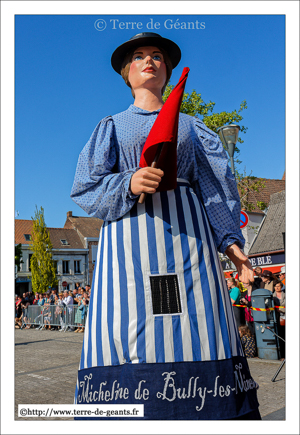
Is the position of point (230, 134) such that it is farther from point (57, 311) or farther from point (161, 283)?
point (57, 311)

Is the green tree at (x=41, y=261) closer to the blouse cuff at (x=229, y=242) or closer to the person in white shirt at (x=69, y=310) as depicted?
the person in white shirt at (x=69, y=310)

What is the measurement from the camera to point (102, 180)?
2.04 meters

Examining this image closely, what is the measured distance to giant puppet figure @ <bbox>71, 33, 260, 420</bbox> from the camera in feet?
5.79

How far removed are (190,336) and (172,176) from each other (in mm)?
744

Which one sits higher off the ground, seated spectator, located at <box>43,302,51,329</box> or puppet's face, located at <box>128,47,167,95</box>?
puppet's face, located at <box>128,47,167,95</box>

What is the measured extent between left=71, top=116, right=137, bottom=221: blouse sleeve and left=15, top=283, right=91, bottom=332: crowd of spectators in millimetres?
11827

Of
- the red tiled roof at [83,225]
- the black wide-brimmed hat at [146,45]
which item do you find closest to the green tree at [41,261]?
the red tiled roof at [83,225]

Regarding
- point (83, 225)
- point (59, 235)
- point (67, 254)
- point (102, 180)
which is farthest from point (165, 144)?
point (83, 225)

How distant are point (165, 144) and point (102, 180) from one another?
39 centimetres

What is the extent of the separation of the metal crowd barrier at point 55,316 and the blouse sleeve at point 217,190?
12095mm

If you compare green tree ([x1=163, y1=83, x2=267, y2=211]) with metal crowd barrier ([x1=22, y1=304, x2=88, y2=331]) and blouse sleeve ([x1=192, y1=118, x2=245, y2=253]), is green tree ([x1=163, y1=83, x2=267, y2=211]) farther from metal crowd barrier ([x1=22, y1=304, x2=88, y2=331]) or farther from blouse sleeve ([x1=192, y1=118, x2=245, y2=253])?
blouse sleeve ([x1=192, y1=118, x2=245, y2=253])

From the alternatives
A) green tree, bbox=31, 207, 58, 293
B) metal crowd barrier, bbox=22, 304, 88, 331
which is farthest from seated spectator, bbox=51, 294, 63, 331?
green tree, bbox=31, 207, 58, 293

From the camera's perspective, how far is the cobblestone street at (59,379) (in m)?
4.43
